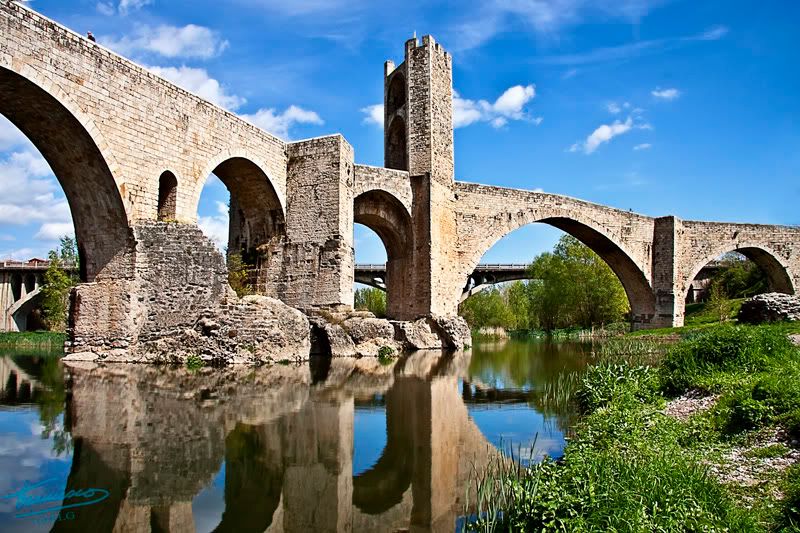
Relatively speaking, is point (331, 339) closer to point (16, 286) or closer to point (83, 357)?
point (83, 357)

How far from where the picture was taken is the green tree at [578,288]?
35656mm

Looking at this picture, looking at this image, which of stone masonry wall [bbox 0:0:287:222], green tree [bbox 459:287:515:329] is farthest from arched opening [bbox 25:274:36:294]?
green tree [bbox 459:287:515:329]

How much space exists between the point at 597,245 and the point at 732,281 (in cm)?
1607

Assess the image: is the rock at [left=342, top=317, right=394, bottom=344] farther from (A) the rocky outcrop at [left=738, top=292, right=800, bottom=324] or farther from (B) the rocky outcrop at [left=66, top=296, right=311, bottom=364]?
(A) the rocky outcrop at [left=738, top=292, right=800, bottom=324]

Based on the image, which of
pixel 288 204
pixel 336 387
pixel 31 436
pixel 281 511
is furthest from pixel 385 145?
pixel 281 511

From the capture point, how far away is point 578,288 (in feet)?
118

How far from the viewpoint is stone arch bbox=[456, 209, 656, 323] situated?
23.5 meters

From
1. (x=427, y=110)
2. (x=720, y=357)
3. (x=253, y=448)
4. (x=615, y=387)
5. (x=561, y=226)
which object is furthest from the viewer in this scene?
(x=561, y=226)

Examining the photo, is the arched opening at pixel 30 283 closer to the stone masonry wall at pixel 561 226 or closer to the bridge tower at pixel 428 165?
the bridge tower at pixel 428 165

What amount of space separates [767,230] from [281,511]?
32.9m

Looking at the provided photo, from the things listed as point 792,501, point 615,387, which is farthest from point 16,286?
point 792,501

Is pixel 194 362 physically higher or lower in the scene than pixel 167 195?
lower

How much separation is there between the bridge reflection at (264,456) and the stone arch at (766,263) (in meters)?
23.7

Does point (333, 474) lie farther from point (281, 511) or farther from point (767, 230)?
point (767, 230)
